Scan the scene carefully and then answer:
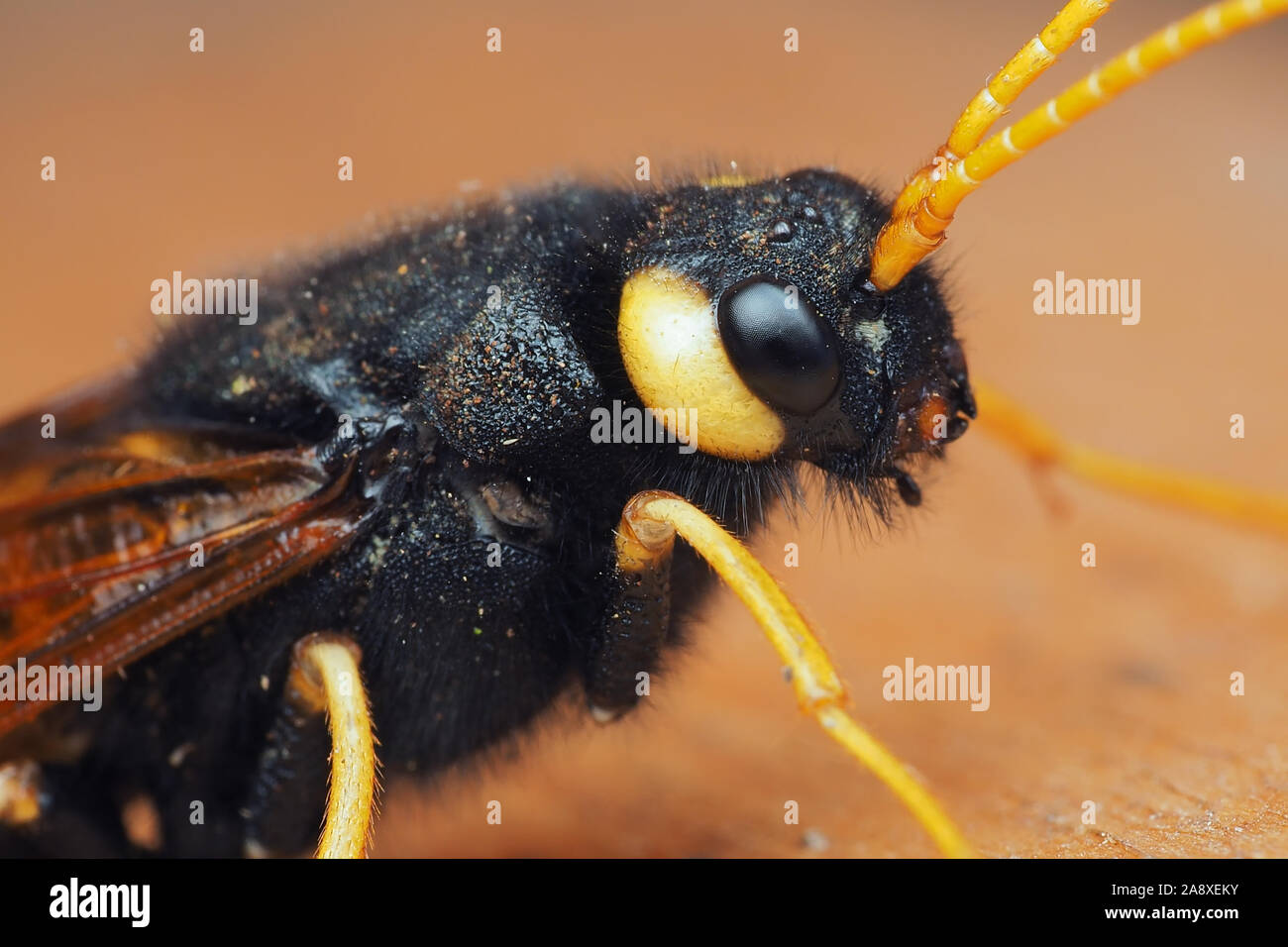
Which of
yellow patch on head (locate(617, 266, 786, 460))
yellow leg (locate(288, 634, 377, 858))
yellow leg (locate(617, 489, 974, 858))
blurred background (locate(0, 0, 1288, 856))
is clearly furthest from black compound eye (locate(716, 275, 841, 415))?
yellow leg (locate(288, 634, 377, 858))

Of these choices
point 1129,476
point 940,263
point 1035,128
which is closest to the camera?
point 1035,128

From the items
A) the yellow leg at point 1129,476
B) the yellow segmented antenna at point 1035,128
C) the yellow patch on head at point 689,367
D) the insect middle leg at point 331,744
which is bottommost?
the insect middle leg at point 331,744

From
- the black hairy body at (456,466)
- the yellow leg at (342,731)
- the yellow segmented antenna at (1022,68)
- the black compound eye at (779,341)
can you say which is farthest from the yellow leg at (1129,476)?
the yellow leg at (342,731)

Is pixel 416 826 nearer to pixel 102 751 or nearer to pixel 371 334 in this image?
pixel 102 751

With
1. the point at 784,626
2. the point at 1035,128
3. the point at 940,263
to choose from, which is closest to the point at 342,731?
the point at 784,626

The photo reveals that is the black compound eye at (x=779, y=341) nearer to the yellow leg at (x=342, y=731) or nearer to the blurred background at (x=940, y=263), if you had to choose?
the blurred background at (x=940, y=263)

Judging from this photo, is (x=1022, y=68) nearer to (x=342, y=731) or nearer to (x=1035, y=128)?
(x=1035, y=128)
